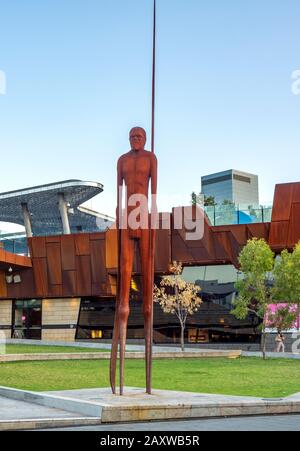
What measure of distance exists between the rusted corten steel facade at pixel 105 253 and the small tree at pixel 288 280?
6.75 meters

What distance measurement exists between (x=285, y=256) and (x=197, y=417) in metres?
23.7

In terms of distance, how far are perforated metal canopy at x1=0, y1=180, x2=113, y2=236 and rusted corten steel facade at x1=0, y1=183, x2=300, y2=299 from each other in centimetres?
944

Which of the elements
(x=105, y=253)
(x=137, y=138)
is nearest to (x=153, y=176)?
(x=137, y=138)

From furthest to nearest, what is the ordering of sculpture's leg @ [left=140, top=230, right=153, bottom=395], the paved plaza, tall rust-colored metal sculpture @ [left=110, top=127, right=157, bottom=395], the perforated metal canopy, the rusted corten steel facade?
the perforated metal canopy
the rusted corten steel facade
tall rust-colored metal sculpture @ [left=110, top=127, right=157, bottom=395]
sculpture's leg @ [left=140, top=230, right=153, bottom=395]
the paved plaza

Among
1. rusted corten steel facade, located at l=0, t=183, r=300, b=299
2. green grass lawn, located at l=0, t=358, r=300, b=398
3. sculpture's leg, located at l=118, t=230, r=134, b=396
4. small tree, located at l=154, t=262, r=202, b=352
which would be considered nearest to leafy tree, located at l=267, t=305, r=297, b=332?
small tree, located at l=154, t=262, r=202, b=352

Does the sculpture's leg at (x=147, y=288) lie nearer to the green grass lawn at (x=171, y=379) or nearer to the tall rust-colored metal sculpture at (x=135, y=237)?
the tall rust-colored metal sculpture at (x=135, y=237)

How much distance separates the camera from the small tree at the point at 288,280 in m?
→ 33.6

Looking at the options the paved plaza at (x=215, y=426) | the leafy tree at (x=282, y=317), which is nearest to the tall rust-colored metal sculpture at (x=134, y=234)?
the paved plaza at (x=215, y=426)

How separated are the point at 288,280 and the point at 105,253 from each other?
53.5ft

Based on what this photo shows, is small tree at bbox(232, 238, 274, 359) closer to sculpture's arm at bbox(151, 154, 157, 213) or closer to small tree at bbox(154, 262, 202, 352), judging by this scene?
small tree at bbox(154, 262, 202, 352)

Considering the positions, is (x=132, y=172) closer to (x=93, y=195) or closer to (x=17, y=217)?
(x=93, y=195)

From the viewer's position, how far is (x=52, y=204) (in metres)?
64.6

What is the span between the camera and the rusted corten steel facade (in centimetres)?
4159
